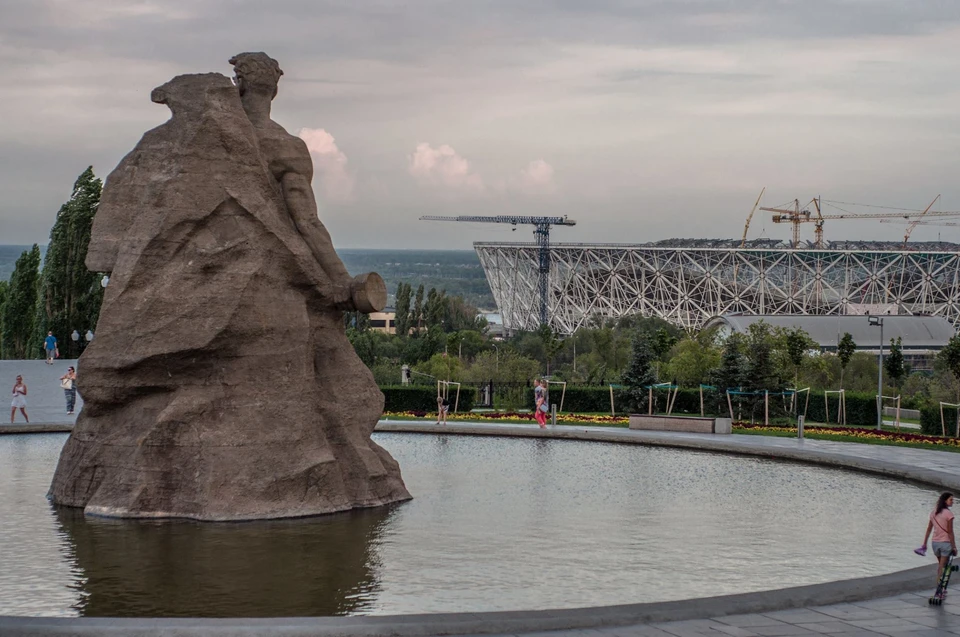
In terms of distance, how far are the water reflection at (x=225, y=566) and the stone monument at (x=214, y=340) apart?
1.68ft

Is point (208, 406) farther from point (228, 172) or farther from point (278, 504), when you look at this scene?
point (228, 172)

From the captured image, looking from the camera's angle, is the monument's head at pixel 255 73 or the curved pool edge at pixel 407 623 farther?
the monument's head at pixel 255 73

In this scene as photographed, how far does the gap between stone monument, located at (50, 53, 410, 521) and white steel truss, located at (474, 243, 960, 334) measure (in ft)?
305

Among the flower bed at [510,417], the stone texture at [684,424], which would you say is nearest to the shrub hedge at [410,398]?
the flower bed at [510,417]

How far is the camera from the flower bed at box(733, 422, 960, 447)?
90.8 feet

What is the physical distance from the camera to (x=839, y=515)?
683 inches

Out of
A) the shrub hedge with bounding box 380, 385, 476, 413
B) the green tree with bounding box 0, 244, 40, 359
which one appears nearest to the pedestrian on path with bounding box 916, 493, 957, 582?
the shrub hedge with bounding box 380, 385, 476, 413

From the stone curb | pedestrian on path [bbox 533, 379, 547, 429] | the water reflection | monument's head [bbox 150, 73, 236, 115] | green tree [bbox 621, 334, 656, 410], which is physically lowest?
the water reflection

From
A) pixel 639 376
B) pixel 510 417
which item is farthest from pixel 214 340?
pixel 639 376

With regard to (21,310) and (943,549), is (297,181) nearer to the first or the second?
(943,549)

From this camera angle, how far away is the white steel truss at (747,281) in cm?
11350

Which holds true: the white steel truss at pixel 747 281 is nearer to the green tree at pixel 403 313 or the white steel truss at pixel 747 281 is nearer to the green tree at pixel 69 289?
the green tree at pixel 403 313

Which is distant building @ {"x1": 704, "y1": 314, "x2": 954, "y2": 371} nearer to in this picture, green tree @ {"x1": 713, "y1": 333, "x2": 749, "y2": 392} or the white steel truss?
the white steel truss

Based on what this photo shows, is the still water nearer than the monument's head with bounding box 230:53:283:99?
Yes
